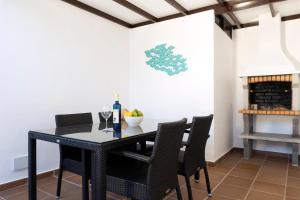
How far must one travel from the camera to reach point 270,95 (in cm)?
402

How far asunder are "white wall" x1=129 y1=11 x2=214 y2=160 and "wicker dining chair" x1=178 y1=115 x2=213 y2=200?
51.3 inches

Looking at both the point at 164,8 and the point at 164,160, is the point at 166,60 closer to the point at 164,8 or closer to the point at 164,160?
the point at 164,8

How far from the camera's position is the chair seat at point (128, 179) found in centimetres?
158

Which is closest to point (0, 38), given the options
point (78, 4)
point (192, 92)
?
point (78, 4)

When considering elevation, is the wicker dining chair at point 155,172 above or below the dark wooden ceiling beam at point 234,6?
below

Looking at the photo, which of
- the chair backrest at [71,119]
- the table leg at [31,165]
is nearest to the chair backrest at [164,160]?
the table leg at [31,165]

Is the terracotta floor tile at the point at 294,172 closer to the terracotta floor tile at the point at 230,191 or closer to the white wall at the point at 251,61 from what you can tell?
the white wall at the point at 251,61

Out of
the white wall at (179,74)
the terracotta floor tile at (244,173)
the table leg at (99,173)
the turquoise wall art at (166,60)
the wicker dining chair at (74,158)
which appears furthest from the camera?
the turquoise wall art at (166,60)

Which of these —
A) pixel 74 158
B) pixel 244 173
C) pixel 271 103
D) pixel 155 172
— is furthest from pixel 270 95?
pixel 74 158

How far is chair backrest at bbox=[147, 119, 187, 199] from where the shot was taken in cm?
155

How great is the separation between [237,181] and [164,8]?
2.66 metres

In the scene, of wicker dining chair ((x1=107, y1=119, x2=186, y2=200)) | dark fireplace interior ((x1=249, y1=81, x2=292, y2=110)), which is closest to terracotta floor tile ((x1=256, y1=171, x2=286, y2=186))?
dark fireplace interior ((x1=249, y1=81, x2=292, y2=110))

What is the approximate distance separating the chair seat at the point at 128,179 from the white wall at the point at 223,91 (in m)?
2.01

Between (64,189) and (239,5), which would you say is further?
(239,5)
